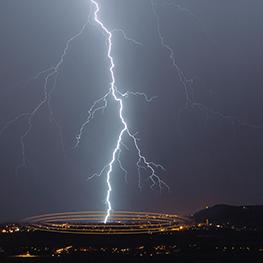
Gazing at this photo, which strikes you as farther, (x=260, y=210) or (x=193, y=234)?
(x=260, y=210)

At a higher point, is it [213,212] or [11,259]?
[213,212]

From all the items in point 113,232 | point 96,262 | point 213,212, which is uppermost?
point 213,212

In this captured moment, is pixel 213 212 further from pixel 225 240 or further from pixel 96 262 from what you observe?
pixel 96 262

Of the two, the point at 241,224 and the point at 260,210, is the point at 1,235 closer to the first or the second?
the point at 241,224

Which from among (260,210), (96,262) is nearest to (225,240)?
(96,262)

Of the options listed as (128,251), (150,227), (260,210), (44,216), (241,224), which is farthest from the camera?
(260,210)

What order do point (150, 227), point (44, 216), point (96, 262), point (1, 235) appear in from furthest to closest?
point (1, 235) < point (44, 216) < point (150, 227) < point (96, 262)
